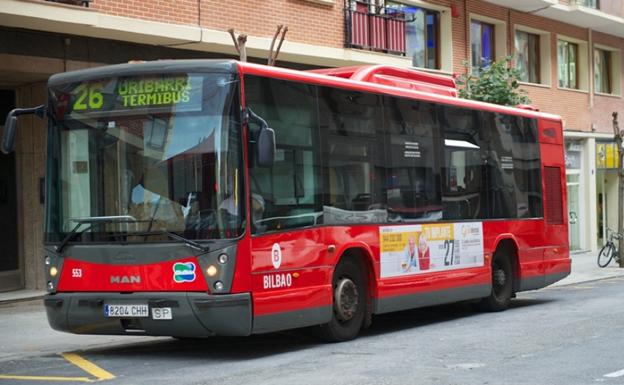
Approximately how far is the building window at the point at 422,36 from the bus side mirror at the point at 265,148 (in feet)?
51.0

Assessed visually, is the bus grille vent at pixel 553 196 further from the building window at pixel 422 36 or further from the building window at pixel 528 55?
the building window at pixel 528 55

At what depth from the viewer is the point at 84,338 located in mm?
12812

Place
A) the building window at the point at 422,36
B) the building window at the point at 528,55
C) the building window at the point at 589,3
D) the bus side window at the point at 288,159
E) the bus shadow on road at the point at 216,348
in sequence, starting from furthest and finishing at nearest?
the building window at the point at 589,3, the building window at the point at 528,55, the building window at the point at 422,36, the bus shadow on road at the point at 216,348, the bus side window at the point at 288,159

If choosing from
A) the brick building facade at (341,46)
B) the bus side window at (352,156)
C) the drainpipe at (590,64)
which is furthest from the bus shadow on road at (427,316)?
the drainpipe at (590,64)

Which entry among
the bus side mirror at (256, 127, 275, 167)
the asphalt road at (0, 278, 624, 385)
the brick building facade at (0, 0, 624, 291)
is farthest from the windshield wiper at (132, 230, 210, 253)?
the brick building facade at (0, 0, 624, 291)

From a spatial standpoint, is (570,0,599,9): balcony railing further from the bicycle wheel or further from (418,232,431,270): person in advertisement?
(418,232,431,270): person in advertisement

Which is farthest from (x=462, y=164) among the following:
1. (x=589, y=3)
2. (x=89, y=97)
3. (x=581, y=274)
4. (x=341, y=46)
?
(x=589, y=3)

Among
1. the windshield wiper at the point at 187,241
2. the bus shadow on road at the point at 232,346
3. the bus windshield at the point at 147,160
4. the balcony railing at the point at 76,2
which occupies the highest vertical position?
the balcony railing at the point at 76,2

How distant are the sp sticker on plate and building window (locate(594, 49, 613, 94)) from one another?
86.9 feet

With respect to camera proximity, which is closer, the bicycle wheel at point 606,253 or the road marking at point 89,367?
the road marking at point 89,367

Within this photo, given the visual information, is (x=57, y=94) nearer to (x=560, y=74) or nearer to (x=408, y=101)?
(x=408, y=101)

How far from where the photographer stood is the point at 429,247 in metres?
13.4

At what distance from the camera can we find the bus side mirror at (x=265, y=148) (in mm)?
9914

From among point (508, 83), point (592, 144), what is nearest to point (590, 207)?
point (592, 144)
